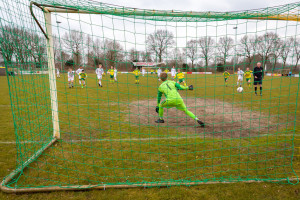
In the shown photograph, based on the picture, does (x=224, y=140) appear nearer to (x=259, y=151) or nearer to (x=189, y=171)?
(x=259, y=151)

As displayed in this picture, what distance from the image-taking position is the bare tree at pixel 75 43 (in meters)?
3.45

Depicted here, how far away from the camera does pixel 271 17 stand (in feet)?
12.1

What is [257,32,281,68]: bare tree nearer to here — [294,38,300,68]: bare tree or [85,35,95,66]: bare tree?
[294,38,300,68]: bare tree

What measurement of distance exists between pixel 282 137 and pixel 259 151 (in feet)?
4.02

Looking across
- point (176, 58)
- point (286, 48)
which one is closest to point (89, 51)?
point (176, 58)

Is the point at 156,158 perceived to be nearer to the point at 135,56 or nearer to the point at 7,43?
the point at 135,56

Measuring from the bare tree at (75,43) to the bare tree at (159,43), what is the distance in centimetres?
136

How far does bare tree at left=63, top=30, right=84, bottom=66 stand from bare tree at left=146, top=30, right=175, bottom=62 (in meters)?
1.36

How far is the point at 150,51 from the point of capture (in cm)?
396

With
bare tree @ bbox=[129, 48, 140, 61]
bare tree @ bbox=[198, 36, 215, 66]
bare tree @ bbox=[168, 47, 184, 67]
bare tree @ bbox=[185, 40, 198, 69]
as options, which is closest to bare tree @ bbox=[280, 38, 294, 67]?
bare tree @ bbox=[198, 36, 215, 66]

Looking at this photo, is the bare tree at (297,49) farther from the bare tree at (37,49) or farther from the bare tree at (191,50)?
the bare tree at (37,49)

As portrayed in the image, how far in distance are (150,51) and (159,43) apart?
0.26 metres

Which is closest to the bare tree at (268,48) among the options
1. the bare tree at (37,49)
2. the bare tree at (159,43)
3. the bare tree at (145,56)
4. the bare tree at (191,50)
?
the bare tree at (191,50)

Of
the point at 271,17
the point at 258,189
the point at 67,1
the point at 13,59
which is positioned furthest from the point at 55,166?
the point at 271,17
